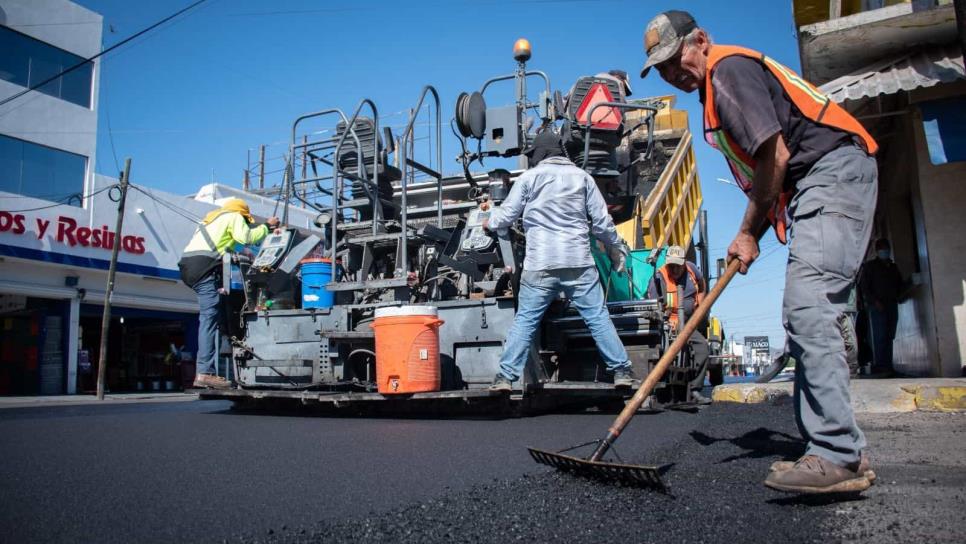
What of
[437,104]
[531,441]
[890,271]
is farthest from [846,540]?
[890,271]

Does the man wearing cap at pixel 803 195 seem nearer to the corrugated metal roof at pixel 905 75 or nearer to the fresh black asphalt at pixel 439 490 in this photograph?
the fresh black asphalt at pixel 439 490

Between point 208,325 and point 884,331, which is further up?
point 208,325

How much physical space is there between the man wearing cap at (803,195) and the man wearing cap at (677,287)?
3.91 m

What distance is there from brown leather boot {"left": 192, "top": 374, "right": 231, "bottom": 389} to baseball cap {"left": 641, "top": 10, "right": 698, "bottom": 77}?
Answer: 4.75 m

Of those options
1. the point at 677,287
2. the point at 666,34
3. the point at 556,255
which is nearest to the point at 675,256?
the point at 677,287

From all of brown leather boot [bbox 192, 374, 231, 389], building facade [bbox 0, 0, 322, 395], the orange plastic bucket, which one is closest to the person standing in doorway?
the orange plastic bucket

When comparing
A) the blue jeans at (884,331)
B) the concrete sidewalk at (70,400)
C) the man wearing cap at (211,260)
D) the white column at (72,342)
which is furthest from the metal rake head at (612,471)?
the white column at (72,342)

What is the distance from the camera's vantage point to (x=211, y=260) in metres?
6.32

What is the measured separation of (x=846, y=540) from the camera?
1.67 meters

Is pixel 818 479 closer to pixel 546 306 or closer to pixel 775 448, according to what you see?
pixel 775 448

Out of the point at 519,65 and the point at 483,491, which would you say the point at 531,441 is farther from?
the point at 519,65

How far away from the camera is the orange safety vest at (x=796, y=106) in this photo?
246cm

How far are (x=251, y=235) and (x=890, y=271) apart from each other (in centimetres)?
677

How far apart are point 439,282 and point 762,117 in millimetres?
3884
